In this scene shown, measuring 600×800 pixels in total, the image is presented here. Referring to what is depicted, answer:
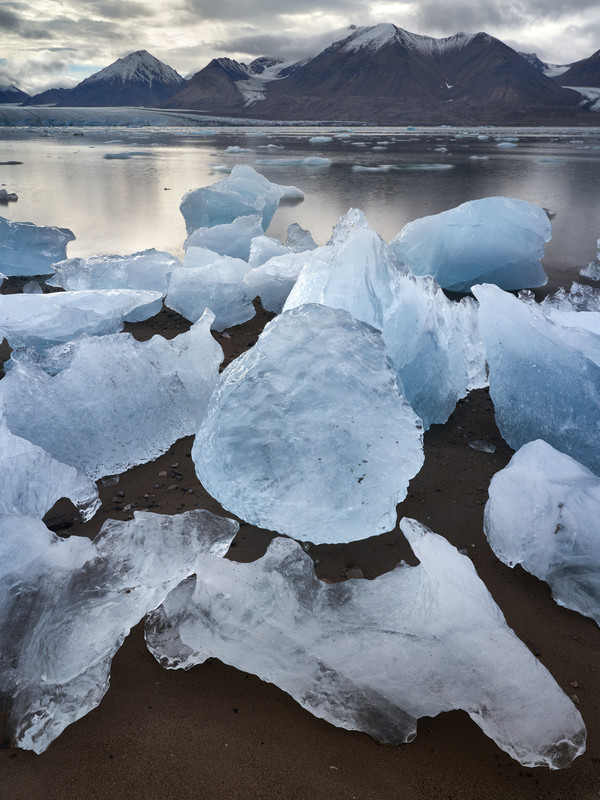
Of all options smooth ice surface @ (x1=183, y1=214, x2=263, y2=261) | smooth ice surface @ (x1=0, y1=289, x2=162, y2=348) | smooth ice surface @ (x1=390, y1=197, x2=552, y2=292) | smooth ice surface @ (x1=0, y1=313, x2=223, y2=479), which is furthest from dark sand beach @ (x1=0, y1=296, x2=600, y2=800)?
smooth ice surface @ (x1=183, y1=214, x2=263, y2=261)

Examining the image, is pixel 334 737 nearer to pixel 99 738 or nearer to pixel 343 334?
pixel 99 738

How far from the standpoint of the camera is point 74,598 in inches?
45.6

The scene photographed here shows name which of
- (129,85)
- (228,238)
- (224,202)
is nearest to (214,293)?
(228,238)

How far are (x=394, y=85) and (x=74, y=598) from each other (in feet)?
295

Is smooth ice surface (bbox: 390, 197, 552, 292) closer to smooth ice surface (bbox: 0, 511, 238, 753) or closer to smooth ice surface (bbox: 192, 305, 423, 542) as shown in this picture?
smooth ice surface (bbox: 192, 305, 423, 542)

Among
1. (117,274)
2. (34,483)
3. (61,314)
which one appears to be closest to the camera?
(34,483)

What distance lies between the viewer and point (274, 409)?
1395mm

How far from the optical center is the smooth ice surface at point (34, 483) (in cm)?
143

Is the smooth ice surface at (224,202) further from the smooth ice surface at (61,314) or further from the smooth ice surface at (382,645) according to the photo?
the smooth ice surface at (382,645)

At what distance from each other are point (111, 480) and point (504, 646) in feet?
3.97

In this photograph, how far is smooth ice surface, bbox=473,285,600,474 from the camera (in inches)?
65.7

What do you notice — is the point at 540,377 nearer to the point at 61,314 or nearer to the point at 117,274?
the point at 61,314

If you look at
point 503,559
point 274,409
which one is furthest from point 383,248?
point 503,559

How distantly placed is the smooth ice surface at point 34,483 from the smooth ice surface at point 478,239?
2.68 m
